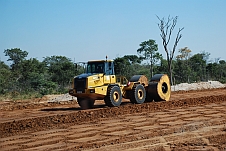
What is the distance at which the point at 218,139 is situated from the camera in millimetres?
8820

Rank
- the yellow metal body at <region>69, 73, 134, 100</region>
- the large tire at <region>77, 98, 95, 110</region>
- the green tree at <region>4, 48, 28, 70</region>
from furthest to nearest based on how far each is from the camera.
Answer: the green tree at <region>4, 48, 28, 70</region> → the large tire at <region>77, 98, 95, 110</region> → the yellow metal body at <region>69, 73, 134, 100</region>

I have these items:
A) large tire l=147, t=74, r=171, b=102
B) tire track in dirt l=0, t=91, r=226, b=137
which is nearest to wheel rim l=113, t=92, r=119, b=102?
tire track in dirt l=0, t=91, r=226, b=137

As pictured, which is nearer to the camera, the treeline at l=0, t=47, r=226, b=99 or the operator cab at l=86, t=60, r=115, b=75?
the operator cab at l=86, t=60, r=115, b=75

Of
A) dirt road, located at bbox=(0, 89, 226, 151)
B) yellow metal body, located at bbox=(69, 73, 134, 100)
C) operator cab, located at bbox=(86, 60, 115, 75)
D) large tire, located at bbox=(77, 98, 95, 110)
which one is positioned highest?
operator cab, located at bbox=(86, 60, 115, 75)

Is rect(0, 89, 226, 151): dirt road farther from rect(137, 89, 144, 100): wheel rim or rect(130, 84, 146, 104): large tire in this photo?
rect(137, 89, 144, 100): wheel rim

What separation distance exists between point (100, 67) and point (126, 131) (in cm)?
667

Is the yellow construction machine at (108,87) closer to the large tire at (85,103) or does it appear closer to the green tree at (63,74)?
the large tire at (85,103)

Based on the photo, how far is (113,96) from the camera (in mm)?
16656

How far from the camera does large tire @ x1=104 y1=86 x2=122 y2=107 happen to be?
54.1 feet

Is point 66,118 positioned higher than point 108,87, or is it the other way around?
point 108,87

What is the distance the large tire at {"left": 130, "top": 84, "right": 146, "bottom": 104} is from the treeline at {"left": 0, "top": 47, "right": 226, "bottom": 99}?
2918 millimetres

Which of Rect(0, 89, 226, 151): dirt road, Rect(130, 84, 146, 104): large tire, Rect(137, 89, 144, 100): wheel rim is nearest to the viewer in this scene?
Rect(0, 89, 226, 151): dirt road

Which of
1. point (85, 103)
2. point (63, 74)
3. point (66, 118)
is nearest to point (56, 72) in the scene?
point (63, 74)

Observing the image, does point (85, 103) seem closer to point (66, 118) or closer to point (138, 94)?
point (138, 94)
